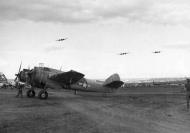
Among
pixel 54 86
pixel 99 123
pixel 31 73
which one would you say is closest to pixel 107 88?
pixel 54 86

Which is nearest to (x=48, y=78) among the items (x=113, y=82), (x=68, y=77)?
(x=68, y=77)

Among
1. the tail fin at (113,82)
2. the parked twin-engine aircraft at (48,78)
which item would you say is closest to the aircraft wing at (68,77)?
the parked twin-engine aircraft at (48,78)

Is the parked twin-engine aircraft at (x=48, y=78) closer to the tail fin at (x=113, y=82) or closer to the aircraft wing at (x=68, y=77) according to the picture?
the aircraft wing at (x=68, y=77)

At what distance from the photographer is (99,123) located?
12.4 meters

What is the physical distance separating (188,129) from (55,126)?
525cm

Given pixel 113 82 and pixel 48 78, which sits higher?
pixel 48 78

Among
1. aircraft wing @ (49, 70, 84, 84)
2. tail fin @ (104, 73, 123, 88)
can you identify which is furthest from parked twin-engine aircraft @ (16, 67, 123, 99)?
tail fin @ (104, 73, 123, 88)

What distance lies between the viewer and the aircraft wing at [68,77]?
26.0m

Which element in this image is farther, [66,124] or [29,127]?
[66,124]

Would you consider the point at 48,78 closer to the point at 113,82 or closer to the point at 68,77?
the point at 68,77

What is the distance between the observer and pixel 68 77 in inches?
1054

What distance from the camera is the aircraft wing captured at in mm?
25953

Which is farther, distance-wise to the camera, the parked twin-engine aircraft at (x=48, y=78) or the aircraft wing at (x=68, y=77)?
the parked twin-engine aircraft at (x=48, y=78)

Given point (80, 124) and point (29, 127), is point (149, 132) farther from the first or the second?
point (29, 127)
